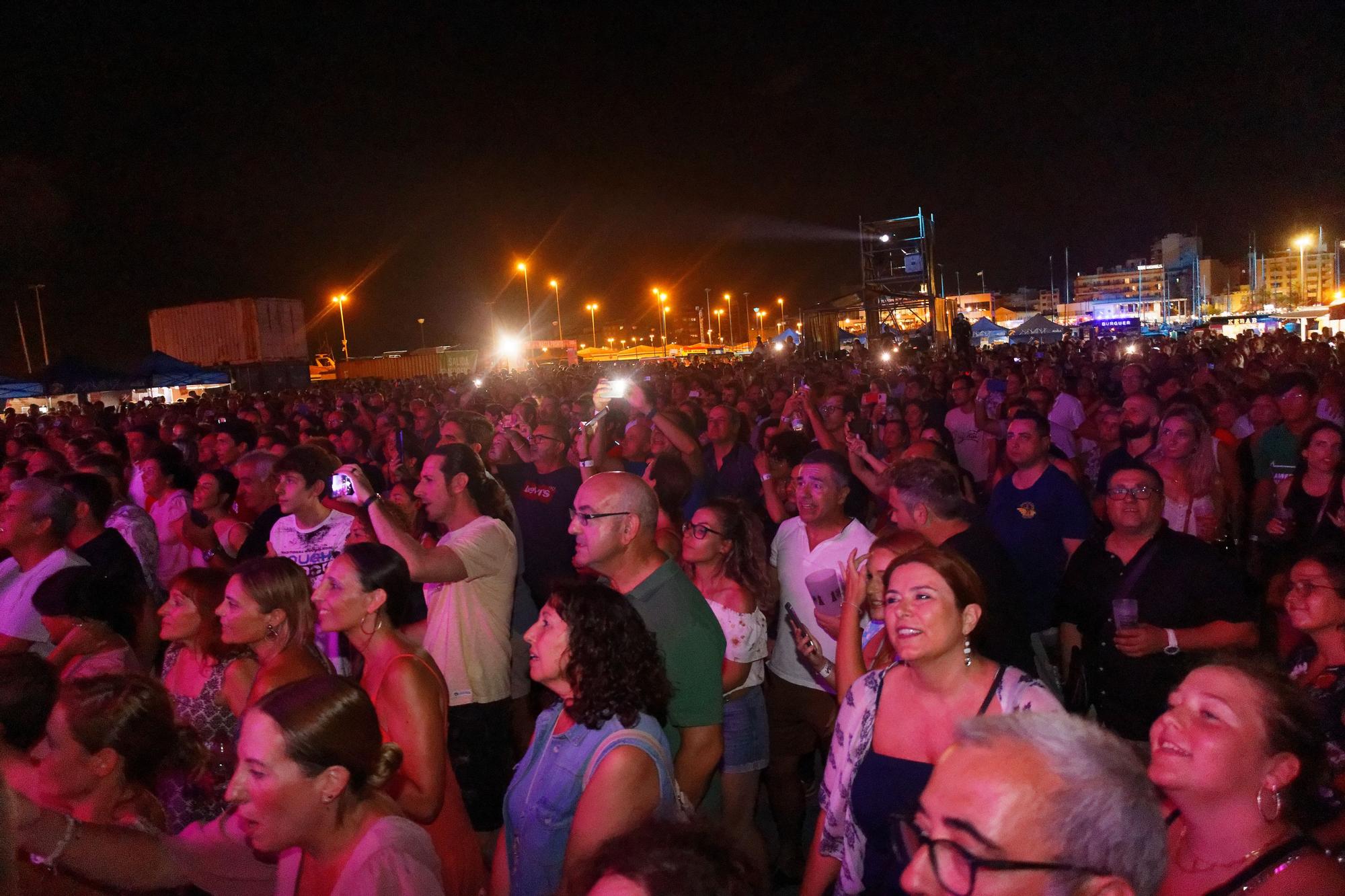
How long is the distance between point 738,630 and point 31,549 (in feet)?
11.7

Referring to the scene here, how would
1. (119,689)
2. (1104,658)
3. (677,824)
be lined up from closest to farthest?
(677,824)
(119,689)
(1104,658)

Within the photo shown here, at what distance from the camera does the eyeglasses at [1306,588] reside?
9.34 ft

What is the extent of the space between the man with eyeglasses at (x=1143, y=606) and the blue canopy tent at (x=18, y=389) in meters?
29.2

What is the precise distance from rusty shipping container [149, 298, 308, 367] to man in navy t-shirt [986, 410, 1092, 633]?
46.7 m

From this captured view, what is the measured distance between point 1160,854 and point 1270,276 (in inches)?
6747

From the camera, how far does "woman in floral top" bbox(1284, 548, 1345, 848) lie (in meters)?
2.68

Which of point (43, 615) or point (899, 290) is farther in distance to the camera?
point (899, 290)

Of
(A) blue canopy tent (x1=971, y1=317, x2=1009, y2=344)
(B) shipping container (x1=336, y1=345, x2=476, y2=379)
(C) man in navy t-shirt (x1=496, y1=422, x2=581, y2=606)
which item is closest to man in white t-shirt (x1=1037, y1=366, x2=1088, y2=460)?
(C) man in navy t-shirt (x1=496, y1=422, x2=581, y2=606)

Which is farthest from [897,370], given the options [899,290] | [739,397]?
[899,290]

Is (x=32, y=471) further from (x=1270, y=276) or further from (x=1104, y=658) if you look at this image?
(x=1270, y=276)

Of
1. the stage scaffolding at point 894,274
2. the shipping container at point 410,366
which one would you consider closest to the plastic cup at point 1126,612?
the stage scaffolding at point 894,274

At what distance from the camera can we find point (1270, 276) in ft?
462

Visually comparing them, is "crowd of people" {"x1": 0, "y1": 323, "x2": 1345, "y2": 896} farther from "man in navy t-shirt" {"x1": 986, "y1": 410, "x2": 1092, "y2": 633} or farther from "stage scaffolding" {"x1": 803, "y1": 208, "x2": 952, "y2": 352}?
"stage scaffolding" {"x1": 803, "y1": 208, "x2": 952, "y2": 352}

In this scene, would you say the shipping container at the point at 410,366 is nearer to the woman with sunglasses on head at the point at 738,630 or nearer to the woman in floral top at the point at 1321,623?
the woman with sunglasses on head at the point at 738,630
